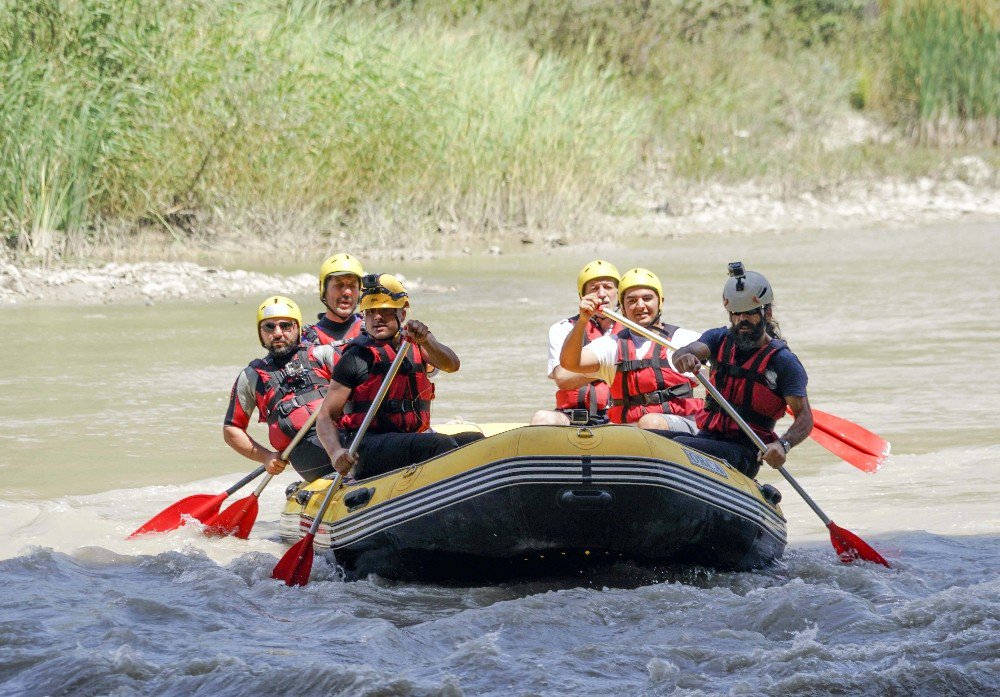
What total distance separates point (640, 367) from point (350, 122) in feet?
34.4

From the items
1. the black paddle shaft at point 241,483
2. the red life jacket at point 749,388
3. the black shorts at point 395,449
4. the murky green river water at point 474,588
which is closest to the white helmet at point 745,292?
the red life jacket at point 749,388

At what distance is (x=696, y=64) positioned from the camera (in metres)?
25.0

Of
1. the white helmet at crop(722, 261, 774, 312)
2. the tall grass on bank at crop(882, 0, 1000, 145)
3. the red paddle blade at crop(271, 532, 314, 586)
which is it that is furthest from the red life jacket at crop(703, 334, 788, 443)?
the tall grass on bank at crop(882, 0, 1000, 145)

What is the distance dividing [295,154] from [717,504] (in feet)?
38.3

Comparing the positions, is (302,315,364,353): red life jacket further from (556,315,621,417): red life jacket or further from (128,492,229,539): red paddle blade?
(556,315,621,417): red life jacket

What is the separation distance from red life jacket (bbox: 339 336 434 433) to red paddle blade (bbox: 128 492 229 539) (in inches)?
34.6

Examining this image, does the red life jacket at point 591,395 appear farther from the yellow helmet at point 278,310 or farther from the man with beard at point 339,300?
the yellow helmet at point 278,310

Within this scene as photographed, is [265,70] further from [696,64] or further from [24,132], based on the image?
[696,64]

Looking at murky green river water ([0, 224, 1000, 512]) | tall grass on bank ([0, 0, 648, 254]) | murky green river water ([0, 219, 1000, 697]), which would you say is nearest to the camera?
murky green river water ([0, 219, 1000, 697])

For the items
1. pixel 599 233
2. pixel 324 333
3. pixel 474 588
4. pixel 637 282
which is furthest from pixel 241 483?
pixel 599 233

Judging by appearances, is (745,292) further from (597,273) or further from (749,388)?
(597,273)

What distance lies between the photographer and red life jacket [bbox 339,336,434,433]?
235 inches

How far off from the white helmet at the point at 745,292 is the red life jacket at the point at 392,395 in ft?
3.96

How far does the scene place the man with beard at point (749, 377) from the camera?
19.2 ft
